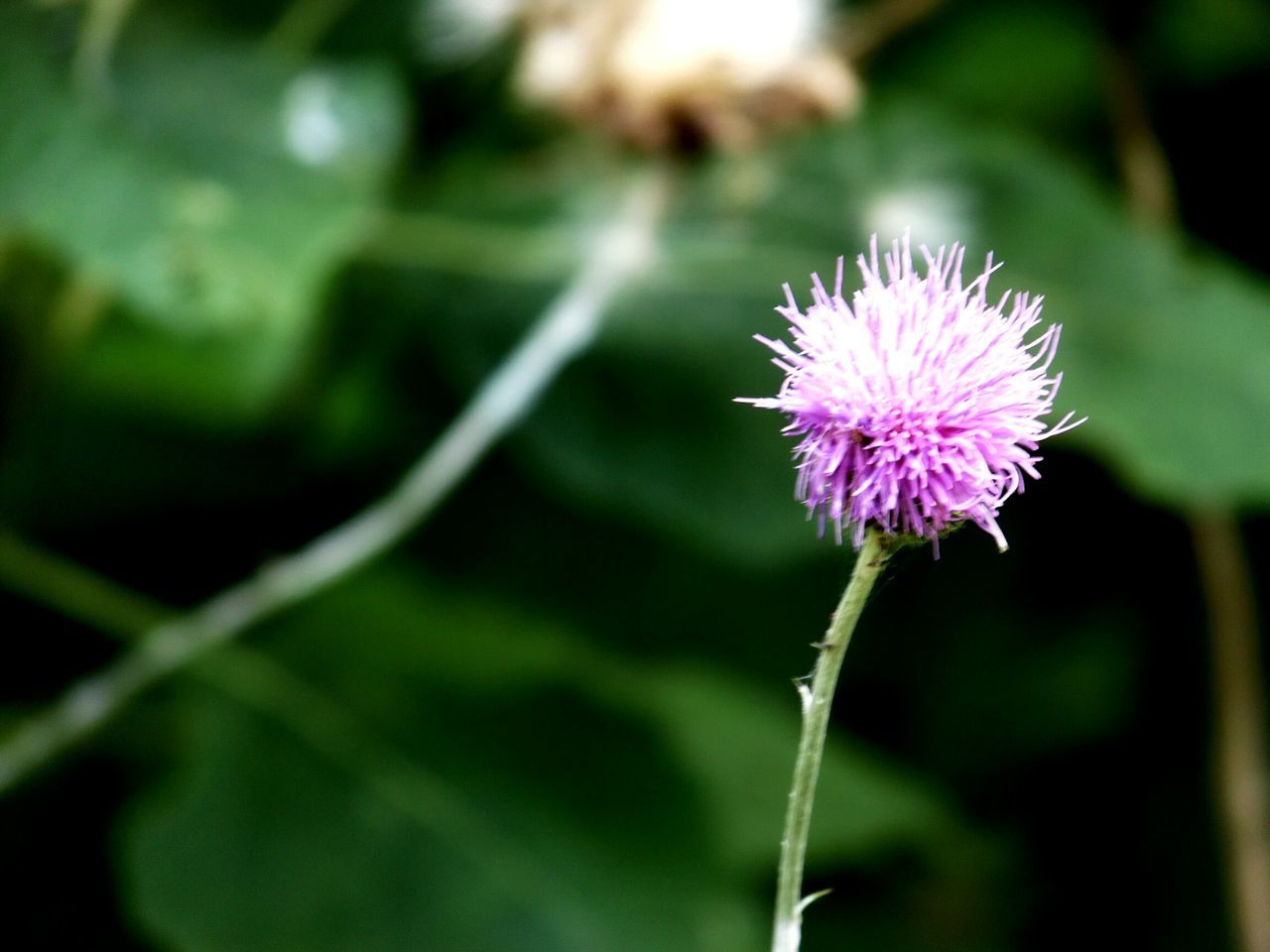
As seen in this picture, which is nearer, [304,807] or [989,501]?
[989,501]

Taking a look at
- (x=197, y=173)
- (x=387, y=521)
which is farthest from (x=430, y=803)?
(x=197, y=173)

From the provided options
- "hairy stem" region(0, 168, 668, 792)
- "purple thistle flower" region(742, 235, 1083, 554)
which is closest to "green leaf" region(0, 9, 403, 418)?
"hairy stem" region(0, 168, 668, 792)

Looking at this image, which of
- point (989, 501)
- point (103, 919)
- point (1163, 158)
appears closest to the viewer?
point (989, 501)

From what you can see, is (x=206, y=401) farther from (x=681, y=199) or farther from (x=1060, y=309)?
(x=1060, y=309)

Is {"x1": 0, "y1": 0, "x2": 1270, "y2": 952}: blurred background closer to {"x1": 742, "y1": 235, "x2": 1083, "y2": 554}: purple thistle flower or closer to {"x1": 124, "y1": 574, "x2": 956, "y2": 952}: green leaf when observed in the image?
{"x1": 124, "y1": 574, "x2": 956, "y2": 952}: green leaf

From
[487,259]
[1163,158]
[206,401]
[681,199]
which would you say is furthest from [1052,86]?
[206,401]

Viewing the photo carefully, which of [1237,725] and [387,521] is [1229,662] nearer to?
[1237,725]

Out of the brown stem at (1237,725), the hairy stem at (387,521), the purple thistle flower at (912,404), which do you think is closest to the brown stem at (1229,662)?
the brown stem at (1237,725)
